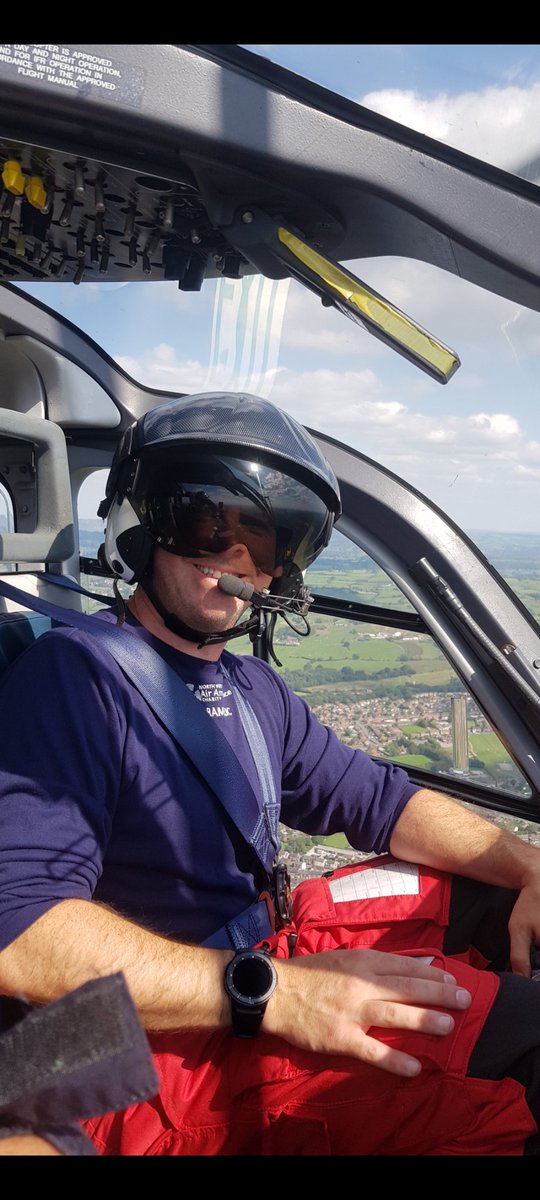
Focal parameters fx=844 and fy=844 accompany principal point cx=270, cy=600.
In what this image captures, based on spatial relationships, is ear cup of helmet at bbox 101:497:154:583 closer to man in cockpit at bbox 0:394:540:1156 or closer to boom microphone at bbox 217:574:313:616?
man in cockpit at bbox 0:394:540:1156

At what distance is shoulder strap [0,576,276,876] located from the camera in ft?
4.37

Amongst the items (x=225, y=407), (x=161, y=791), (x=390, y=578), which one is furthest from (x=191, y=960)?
(x=390, y=578)

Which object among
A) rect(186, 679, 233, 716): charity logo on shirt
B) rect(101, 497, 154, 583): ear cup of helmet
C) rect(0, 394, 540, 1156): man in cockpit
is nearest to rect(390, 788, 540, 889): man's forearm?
rect(0, 394, 540, 1156): man in cockpit

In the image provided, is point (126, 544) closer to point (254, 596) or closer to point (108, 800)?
point (254, 596)

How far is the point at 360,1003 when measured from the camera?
1.14 meters

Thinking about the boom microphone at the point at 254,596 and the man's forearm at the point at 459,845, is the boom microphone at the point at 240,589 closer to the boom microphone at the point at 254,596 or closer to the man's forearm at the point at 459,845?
the boom microphone at the point at 254,596

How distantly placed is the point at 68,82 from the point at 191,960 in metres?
1.35

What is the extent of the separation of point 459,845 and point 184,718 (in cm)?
61

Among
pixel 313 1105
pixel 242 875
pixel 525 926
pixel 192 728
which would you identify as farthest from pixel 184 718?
pixel 525 926

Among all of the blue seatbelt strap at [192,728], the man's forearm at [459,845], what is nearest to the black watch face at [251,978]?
the blue seatbelt strap at [192,728]

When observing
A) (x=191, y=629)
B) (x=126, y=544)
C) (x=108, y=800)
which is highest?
(x=126, y=544)

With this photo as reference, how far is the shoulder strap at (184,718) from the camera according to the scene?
1.33 m

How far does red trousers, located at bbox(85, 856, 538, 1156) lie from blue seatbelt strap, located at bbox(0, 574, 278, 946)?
0.22 meters

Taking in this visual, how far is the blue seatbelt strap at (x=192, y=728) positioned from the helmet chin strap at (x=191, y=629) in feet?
0.28
